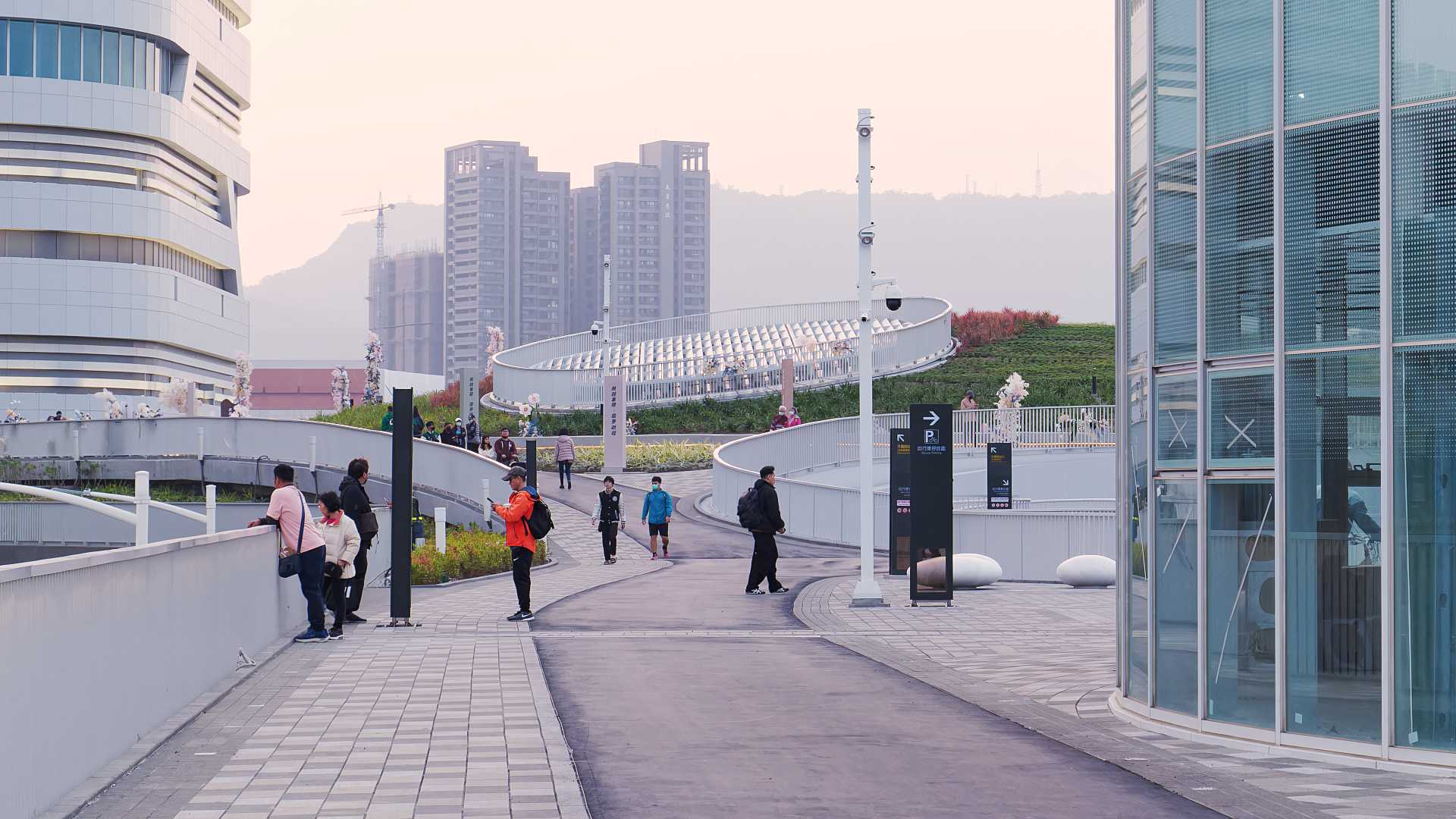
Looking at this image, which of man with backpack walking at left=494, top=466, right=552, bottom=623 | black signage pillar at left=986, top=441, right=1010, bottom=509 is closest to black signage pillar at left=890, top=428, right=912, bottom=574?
black signage pillar at left=986, top=441, right=1010, bottom=509

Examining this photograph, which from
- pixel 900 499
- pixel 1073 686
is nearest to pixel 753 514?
pixel 900 499

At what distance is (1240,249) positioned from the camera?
1014 centimetres

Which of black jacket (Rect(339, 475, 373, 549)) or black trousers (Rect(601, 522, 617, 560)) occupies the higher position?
black jacket (Rect(339, 475, 373, 549))

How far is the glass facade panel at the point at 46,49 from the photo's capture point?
74.8m

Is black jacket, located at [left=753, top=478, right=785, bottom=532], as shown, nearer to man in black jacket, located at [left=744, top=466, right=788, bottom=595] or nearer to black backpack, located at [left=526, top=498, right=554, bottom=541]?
man in black jacket, located at [left=744, top=466, right=788, bottom=595]

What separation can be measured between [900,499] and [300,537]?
921 centimetres

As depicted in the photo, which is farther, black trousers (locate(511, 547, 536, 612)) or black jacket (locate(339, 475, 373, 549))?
black trousers (locate(511, 547, 536, 612))

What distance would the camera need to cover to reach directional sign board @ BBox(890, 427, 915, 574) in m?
22.1

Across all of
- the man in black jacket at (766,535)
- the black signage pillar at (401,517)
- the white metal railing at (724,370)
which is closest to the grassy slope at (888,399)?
the white metal railing at (724,370)

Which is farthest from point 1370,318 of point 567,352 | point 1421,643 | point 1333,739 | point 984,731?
point 567,352

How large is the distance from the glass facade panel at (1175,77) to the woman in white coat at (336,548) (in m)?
9.52

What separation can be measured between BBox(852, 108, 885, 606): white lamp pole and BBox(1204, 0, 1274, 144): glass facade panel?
382 inches

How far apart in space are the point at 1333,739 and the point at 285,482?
1049 cm

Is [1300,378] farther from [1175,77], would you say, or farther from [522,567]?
[522,567]
